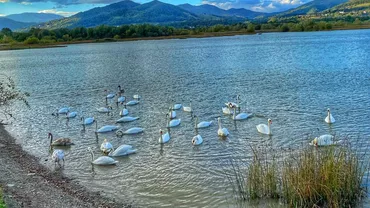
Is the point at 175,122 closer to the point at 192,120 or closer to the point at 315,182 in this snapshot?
the point at 192,120

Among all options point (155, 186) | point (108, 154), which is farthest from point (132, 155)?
point (155, 186)

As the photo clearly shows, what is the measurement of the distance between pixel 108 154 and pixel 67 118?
917 centimetres

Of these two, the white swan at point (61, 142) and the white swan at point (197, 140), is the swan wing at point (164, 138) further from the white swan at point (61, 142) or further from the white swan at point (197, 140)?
the white swan at point (61, 142)

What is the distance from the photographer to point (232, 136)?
20109mm

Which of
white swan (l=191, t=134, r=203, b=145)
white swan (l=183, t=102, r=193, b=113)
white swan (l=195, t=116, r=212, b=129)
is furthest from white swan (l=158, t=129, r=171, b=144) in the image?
white swan (l=183, t=102, r=193, b=113)

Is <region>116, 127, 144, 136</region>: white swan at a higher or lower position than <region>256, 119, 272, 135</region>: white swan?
lower

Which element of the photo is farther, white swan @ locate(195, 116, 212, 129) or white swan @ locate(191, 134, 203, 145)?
white swan @ locate(195, 116, 212, 129)

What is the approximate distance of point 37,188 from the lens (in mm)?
13602

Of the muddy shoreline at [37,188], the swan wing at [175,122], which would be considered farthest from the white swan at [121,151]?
the swan wing at [175,122]

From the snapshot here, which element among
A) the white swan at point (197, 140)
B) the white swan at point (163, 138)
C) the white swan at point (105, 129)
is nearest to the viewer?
the white swan at point (197, 140)

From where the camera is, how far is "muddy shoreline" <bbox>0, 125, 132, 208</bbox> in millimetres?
12227

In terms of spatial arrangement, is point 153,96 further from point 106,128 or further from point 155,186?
point 155,186

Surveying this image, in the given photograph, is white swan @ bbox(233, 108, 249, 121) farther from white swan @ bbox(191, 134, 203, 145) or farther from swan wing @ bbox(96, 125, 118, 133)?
swan wing @ bbox(96, 125, 118, 133)

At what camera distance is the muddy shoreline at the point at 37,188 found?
12.2m
